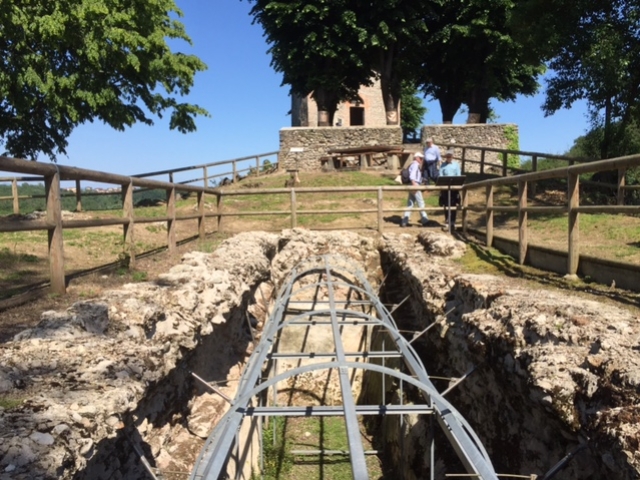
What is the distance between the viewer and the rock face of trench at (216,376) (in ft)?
8.44

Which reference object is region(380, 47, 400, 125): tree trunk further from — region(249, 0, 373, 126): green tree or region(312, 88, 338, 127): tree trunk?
region(312, 88, 338, 127): tree trunk

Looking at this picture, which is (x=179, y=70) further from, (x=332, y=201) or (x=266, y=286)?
(x=266, y=286)

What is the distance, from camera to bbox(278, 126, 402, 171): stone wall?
25266mm

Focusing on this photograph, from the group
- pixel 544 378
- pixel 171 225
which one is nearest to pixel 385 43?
pixel 171 225

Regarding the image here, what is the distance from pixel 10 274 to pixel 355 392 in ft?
17.3

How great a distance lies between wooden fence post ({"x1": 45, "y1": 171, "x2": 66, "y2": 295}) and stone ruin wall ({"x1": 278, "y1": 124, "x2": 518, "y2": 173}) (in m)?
19.8

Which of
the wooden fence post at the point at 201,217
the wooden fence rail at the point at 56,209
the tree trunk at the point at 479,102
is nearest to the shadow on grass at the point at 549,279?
Result: the wooden fence rail at the point at 56,209

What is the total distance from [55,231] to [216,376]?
2.30 meters

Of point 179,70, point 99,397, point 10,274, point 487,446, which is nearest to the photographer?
point 99,397

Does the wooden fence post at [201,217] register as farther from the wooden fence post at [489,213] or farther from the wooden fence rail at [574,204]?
the wooden fence rail at [574,204]

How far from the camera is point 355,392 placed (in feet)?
30.7

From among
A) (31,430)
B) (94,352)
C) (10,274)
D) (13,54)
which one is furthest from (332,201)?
(31,430)

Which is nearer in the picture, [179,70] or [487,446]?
[487,446]

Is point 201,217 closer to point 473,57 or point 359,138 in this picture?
point 359,138
